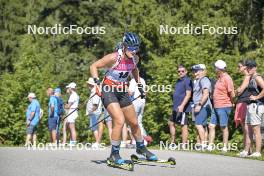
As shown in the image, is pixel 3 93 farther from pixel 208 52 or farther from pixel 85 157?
pixel 85 157

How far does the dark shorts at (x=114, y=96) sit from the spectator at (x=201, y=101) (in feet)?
14.0

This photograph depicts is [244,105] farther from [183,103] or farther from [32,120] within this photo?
[32,120]

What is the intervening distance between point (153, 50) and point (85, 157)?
83.6 feet

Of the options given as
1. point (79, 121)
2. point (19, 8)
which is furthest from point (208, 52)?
point (19, 8)

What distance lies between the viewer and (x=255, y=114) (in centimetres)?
1341

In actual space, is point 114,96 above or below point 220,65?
below

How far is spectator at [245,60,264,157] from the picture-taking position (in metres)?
13.4

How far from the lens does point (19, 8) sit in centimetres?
5400

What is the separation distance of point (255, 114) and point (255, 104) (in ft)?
0.78

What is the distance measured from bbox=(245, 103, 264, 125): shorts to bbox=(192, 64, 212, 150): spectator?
203cm

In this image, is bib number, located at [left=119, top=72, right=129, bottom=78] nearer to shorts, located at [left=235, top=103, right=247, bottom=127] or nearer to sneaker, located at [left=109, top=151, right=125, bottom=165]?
sneaker, located at [left=109, top=151, right=125, bottom=165]

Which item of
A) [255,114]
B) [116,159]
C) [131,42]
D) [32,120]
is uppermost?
[131,42]

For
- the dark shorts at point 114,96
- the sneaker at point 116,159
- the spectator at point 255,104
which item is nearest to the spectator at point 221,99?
the spectator at point 255,104

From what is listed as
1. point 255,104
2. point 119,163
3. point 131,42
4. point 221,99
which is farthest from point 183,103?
point 119,163
